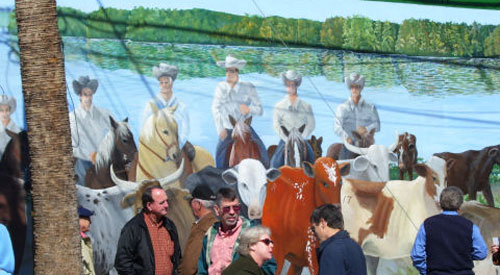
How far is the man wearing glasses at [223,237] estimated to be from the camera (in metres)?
8.23

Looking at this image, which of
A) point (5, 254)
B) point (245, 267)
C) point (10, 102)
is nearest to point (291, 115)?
point (10, 102)

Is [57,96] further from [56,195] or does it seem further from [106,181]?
[106,181]

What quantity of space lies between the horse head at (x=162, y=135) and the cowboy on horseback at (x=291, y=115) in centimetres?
123

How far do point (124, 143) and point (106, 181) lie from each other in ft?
1.55

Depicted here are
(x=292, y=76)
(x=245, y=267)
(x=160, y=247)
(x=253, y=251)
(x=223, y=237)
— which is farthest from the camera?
(x=292, y=76)

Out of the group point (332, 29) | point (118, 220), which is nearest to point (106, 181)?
point (118, 220)

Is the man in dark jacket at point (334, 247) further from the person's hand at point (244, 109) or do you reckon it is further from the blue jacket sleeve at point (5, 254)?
the person's hand at point (244, 109)

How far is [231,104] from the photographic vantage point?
33.9 feet

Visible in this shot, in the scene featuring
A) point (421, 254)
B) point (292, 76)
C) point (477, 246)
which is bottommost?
point (421, 254)

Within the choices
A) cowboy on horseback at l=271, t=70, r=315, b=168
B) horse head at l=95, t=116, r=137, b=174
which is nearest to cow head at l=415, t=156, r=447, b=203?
cowboy on horseback at l=271, t=70, r=315, b=168

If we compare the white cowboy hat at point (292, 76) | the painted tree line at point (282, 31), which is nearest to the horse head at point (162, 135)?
the painted tree line at point (282, 31)

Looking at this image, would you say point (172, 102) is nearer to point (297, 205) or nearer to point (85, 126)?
point (85, 126)

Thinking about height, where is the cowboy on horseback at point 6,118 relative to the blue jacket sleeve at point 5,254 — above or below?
above

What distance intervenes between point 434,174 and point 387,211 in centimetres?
86
